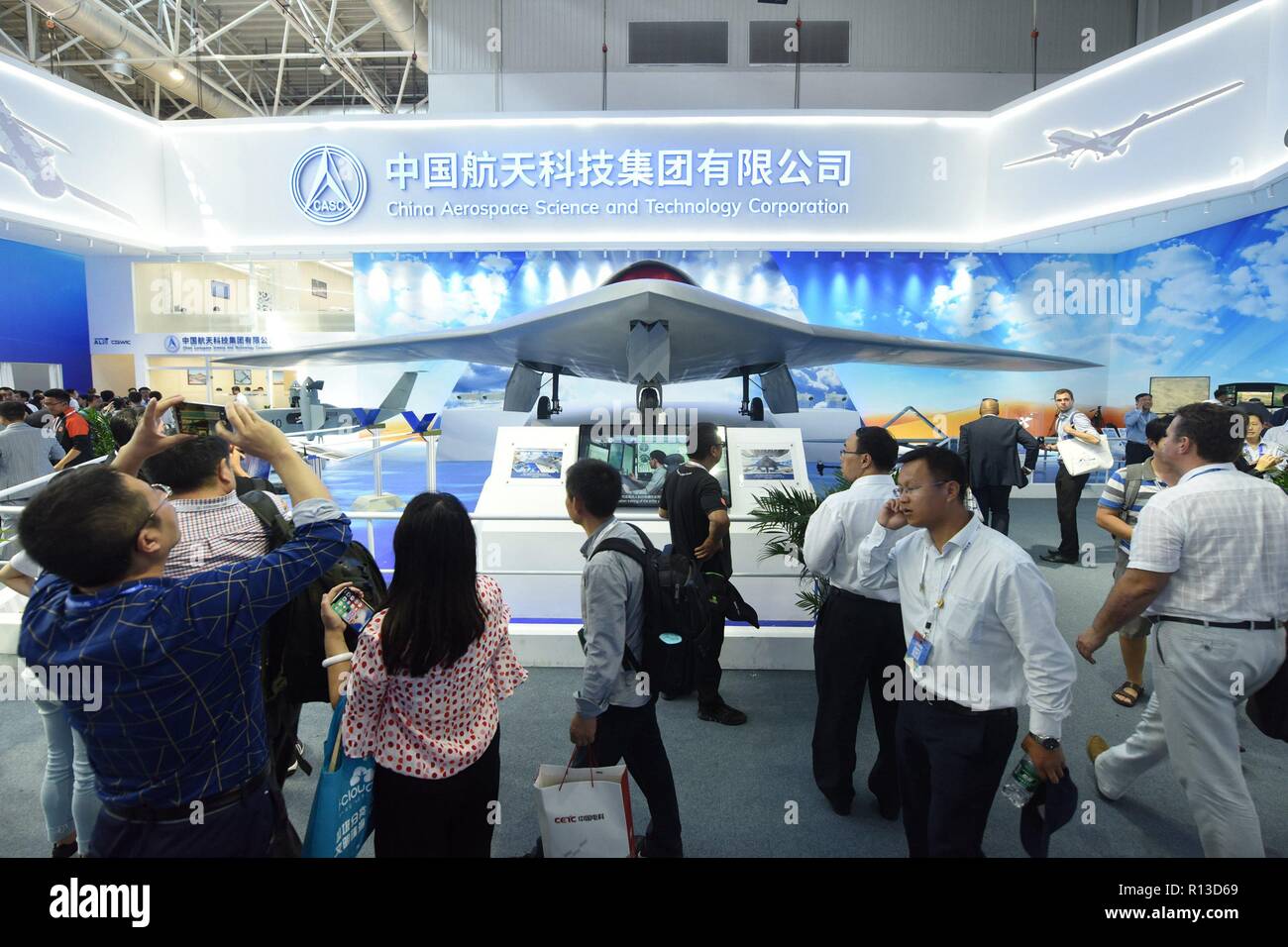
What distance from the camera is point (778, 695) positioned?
4.15 m

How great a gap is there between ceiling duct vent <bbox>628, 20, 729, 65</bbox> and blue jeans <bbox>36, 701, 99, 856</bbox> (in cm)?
1626

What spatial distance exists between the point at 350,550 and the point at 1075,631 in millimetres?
5663

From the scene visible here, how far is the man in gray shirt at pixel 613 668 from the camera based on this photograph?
88.6 inches

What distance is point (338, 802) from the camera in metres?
1.71

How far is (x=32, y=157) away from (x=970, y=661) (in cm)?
1685

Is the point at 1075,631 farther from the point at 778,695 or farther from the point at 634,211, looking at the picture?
the point at 634,211

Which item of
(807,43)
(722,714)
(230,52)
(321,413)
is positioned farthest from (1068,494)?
(230,52)

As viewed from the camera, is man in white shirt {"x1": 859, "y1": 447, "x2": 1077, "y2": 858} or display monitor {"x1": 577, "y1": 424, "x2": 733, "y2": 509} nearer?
man in white shirt {"x1": 859, "y1": 447, "x2": 1077, "y2": 858}

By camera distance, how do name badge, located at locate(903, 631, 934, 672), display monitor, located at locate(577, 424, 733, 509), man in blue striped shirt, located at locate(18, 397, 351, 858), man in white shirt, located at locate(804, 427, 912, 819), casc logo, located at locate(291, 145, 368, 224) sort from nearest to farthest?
man in blue striped shirt, located at locate(18, 397, 351, 858) < name badge, located at locate(903, 631, 934, 672) < man in white shirt, located at locate(804, 427, 912, 819) < display monitor, located at locate(577, 424, 733, 509) < casc logo, located at locate(291, 145, 368, 224)

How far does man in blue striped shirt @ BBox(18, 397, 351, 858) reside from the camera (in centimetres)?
135

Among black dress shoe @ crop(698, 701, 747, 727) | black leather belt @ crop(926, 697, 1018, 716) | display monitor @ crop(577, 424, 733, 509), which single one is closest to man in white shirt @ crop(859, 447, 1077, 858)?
black leather belt @ crop(926, 697, 1018, 716)

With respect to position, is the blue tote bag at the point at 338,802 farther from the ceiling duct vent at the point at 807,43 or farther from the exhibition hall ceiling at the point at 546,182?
the ceiling duct vent at the point at 807,43

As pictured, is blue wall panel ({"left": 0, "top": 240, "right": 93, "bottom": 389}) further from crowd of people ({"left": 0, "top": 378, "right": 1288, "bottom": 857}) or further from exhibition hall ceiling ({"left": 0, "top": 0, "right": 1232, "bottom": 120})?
crowd of people ({"left": 0, "top": 378, "right": 1288, "bottom": 857})
